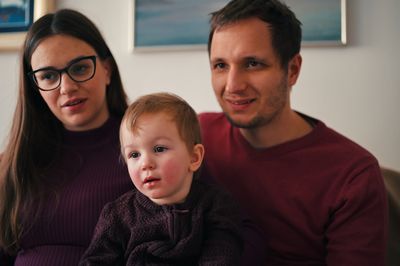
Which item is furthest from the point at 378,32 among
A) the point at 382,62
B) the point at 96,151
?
the point at 96,151

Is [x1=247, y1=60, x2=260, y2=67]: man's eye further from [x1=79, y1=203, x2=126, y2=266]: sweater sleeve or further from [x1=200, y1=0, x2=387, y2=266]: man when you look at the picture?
[x1=79, y1=203, x2=126, y2=266]: sweater sleeve

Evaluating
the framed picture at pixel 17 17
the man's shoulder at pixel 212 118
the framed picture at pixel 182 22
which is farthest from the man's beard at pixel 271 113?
the framed picture at pixel 17 17

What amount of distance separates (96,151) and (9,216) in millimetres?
341

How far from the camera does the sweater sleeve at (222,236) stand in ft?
3.15

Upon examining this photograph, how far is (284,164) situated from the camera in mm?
1274

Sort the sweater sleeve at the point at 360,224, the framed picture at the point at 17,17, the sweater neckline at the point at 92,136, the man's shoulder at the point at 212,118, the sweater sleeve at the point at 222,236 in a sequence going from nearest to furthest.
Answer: the sweater sleeve at the point at 222,236
the sweater sleeve at the point at 360,224
the sweater neckline at the point at 92,136
the man's shoulder at the point at 212,118
the framed picture at the point at 17,17

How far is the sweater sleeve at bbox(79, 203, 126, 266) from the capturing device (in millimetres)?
1000

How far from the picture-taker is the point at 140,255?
38.4 inches

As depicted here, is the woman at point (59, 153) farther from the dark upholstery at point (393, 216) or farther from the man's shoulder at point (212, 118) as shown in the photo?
the dark upholstery at point (393, 216)

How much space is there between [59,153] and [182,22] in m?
0.83

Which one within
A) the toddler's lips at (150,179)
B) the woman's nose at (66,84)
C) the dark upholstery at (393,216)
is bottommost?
the dark upholstery at (393,216)

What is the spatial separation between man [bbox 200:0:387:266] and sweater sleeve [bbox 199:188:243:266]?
0.79ft

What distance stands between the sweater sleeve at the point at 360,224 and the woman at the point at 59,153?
669mm

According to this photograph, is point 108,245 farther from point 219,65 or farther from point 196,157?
point 219,65
